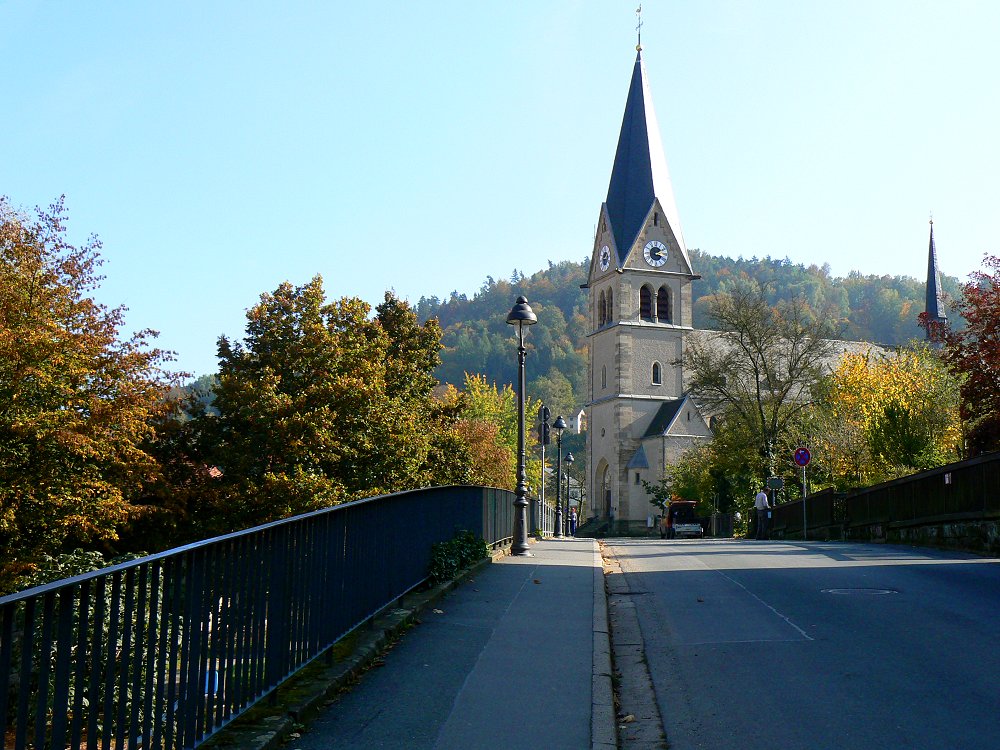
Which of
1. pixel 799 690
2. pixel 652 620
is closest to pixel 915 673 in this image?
pixel 799 690

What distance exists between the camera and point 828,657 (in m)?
8.53

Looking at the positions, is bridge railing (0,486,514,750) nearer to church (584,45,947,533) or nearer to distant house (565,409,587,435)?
church (584,45,947,533)

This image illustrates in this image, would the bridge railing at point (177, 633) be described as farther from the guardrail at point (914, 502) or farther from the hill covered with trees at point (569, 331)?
the hill covered with trees at point (569, 331)

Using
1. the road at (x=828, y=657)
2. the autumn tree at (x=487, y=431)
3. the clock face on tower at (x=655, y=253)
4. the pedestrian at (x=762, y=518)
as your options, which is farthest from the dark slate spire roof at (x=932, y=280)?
the road at (x=828, y=657)

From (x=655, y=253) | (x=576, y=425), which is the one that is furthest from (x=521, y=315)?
(x=576, y=425)

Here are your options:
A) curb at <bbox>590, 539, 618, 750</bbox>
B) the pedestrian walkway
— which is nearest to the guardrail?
the pedestrian walkway

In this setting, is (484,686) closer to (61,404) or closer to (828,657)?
(828,657)

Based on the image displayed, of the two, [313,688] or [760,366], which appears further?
[760,366]

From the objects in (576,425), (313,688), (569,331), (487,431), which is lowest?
(313,688)

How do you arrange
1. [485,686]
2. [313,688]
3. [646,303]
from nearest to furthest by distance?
[313,688] → [485,686] → [646,303]

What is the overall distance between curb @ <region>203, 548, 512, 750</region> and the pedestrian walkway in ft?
0.33

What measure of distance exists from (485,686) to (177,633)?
280 centimetres

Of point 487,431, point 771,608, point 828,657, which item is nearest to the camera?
point 828,657

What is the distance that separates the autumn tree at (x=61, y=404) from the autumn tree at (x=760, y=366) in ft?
105
